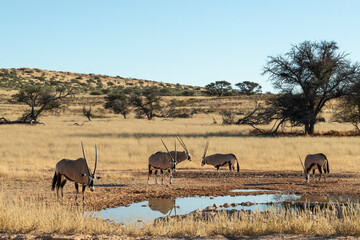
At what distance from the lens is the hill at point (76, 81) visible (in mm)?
92500

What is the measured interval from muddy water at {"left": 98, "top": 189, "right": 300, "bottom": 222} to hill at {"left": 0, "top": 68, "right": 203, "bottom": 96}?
75.8 meters

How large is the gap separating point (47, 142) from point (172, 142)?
313 inches

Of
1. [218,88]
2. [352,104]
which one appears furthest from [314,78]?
[218,88]

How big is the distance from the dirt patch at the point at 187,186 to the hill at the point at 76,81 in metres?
71.8

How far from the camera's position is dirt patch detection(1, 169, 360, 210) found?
39.8 feet

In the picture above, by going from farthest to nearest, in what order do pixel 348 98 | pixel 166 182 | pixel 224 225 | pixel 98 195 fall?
pixel 348 98 → pixel 166 182 → pixel 98 195 → pixel 224 225

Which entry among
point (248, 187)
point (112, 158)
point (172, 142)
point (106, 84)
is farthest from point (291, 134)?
point (106, 84)

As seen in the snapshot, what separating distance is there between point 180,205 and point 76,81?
97313 mm

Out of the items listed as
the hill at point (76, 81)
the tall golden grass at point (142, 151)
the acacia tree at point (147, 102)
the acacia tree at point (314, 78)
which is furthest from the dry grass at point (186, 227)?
the hill at point (76, 81)

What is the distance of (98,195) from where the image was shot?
1233cm

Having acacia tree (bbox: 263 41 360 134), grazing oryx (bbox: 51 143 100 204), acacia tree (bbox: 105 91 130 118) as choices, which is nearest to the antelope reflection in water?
grazing oryx (bbox: 51 143 100 204)

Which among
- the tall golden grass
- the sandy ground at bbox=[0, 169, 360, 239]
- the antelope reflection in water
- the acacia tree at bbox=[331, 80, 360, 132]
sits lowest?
A: the antelope reflection in water

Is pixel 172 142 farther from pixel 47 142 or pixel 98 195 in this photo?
pixel 98 195

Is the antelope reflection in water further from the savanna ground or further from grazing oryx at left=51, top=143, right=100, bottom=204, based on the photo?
grazing oryx at left=51, top=143, right=100, bottom=204
